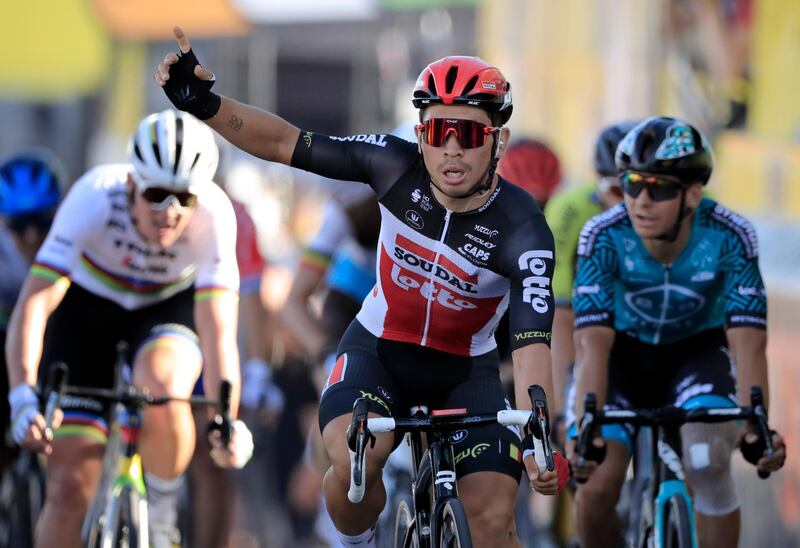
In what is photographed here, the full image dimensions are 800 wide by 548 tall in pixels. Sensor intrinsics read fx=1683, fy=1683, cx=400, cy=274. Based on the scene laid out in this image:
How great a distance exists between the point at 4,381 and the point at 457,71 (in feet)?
13.8

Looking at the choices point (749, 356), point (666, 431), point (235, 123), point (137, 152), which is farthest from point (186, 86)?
point (749, 356)

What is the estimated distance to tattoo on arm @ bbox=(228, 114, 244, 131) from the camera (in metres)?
6.23

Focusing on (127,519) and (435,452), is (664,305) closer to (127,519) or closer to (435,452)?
(435,452)

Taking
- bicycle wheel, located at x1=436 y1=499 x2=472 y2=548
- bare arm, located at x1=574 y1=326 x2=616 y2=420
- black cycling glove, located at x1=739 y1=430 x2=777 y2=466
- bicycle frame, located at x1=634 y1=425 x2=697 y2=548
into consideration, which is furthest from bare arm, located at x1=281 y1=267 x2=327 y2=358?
bicycle wheel, located at x1=436 y1=499 x2=472 y2=548

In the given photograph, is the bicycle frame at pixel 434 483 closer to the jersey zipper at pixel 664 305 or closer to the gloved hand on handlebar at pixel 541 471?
the gloved hand on handlebar at pixel 541 471

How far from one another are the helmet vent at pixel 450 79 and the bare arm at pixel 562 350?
7.05 ft

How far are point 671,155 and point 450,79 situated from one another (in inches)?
54.6

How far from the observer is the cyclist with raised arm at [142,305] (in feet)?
24.4

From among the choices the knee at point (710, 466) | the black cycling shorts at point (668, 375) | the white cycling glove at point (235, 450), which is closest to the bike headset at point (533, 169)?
the black cycling shorts at point (668, 375)

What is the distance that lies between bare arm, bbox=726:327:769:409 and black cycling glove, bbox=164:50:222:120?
8.06 feet

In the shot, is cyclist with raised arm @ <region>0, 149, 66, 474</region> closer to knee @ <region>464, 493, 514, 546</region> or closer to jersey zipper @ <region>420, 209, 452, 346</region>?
jersey zipper @ <region>420, 209, 452, 346</region>

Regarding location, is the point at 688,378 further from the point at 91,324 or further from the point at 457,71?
the point at 91,324

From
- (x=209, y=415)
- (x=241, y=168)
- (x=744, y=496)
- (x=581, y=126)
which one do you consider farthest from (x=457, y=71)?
(x=241, y=168)

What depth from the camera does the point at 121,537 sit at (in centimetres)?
718
